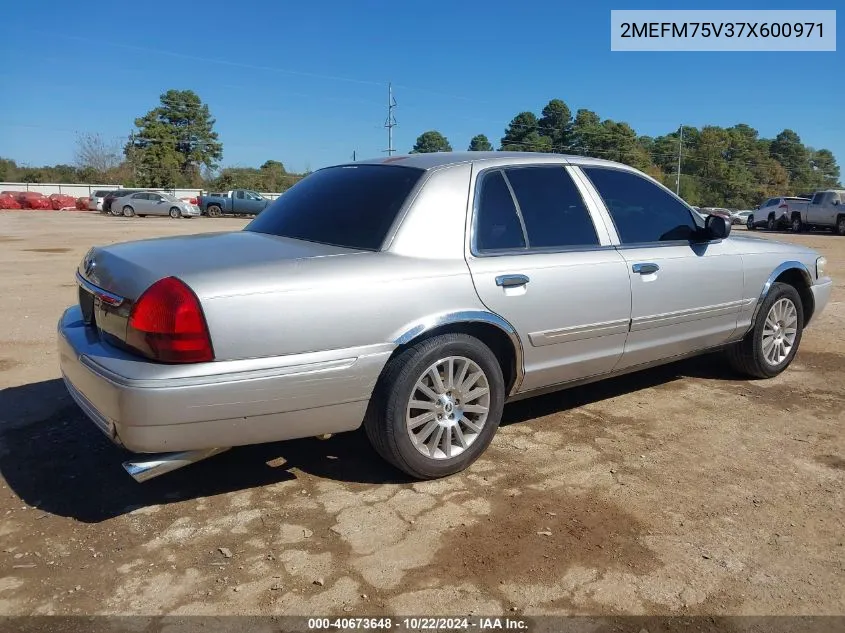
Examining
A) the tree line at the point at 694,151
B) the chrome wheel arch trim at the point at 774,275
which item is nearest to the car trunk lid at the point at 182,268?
the chrome wheel arch trim at the point at 774,275

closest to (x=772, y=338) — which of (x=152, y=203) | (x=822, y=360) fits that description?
(x=822, y=360)

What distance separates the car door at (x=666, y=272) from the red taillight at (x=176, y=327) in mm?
2461

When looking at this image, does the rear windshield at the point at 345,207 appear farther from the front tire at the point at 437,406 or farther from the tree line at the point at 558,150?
the tree line at the point at 558,150

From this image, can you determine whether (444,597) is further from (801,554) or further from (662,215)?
(662,215)

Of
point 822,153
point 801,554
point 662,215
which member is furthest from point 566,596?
point 822,153

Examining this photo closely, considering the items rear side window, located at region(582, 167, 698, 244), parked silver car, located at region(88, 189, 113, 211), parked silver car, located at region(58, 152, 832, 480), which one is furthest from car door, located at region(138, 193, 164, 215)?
rear side window, located at region(582, 167, 698, 244)

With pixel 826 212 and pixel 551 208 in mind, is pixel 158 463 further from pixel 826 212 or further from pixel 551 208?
pixel 826 212

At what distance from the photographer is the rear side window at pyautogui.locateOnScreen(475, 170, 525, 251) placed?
3496mm

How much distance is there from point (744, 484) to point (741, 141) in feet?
313

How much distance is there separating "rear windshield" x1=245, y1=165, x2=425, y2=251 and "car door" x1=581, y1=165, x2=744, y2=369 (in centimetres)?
129

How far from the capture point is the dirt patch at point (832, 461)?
3582mm

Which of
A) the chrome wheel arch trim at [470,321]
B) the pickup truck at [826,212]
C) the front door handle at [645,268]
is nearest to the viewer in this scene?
the chrome wheel arch trim at [470,321]

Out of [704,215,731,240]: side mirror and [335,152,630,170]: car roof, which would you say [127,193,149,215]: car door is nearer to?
[335,152,630,170]: car roof

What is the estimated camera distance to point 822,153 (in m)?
107
